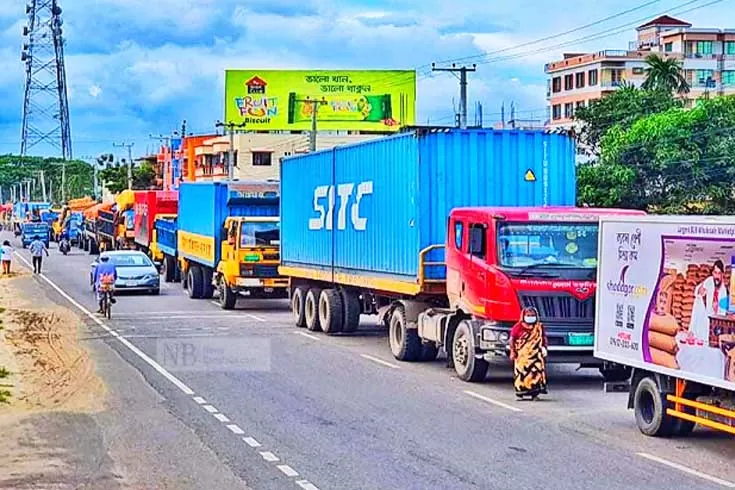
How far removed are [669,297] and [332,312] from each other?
44.5ft

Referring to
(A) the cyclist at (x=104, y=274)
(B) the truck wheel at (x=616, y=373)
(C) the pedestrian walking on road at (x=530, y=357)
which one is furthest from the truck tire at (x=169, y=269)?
(B) the truck wheel at (x=616, y=373)

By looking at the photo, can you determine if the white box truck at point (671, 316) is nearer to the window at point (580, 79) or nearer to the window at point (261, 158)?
the window at point (580, 79)

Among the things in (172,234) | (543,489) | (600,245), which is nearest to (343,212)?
(600,245)

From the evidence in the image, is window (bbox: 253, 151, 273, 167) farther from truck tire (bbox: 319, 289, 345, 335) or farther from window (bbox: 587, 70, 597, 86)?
truck tire (bbox: 319, 289, 345, 335)

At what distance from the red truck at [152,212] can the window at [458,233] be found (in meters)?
30.8

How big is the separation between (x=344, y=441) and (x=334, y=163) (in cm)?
1276

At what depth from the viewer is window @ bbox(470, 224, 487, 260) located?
18.5 metres

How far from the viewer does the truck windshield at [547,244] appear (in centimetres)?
1822

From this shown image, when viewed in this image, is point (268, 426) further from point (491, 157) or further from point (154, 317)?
point (154, 317)

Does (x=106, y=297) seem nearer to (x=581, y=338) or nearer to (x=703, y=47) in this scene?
(x=581, y=338)

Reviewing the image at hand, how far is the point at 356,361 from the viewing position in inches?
860

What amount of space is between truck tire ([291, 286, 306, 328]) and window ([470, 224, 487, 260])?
10.6 metres

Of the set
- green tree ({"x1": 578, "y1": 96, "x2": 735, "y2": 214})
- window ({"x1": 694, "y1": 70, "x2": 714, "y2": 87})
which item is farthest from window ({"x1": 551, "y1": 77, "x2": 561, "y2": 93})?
green tree ({"x1": 578, "y1": 96, "x2": 735, "y2": 214})

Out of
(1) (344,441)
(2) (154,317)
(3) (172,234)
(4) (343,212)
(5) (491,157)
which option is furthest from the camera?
(3) (172,234)
